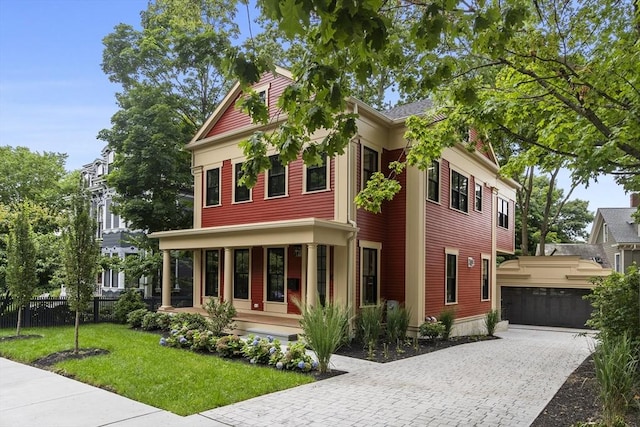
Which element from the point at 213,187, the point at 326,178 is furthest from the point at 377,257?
the point at 213,187

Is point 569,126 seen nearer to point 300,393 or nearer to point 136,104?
point 300,393

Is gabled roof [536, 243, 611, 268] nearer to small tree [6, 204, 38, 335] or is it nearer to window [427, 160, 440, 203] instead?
window [427, 160, 440, 203]

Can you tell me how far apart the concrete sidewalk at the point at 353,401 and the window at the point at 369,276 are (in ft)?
12.8

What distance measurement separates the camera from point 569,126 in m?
8.63

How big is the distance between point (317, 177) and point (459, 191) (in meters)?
6.06

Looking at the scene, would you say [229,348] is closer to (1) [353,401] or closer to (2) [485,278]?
(1) [353,401]

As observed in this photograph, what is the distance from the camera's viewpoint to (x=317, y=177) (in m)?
13.5

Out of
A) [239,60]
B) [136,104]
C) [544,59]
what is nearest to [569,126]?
[544,59]

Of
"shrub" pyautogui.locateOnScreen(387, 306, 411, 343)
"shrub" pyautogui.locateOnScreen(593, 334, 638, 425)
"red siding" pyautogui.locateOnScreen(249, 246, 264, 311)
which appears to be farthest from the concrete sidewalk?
"red siding" pyautogui.locateOnScreen(249, 246, 264, 311)

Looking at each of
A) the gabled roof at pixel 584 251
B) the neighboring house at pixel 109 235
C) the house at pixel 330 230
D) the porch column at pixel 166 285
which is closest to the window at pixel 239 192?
the house at pixel 330 230

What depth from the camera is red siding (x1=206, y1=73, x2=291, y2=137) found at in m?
14.7

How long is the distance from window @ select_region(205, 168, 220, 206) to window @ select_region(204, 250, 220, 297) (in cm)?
185

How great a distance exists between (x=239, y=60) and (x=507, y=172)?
8205 mm

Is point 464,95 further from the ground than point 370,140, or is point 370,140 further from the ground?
point 370,140
